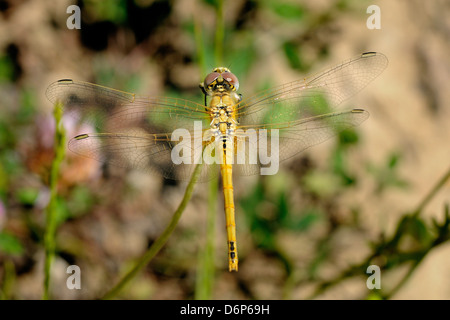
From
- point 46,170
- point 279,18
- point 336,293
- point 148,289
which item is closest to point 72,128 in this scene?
point 46,170

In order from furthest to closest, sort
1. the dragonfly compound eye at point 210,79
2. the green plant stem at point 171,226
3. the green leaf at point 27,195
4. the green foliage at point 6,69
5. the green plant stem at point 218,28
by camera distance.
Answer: the green foliage at point 6,69 → the green leaf at point 27,195 → the green plant stem at point 218,28 → the dragonfly compound eye at point 210,79 → the green plant stem at point 171,226

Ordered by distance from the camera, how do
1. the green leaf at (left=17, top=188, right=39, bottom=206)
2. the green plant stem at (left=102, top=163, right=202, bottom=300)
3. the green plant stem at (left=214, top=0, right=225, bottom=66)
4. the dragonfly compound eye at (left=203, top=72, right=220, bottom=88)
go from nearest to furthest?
the green plant stem at (left=102, top=163, right=202, bottom=300) < the dragonfly compound eye at (left=203, top=72, right=220, bottom=88) < the green plant stem at (left=214, top=0, right=225, bottom=66) < the green leaf at (left=17, top=188, right=39, bottom=206)

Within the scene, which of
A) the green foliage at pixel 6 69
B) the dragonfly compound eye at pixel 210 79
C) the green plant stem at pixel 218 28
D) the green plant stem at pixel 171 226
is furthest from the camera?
the green foliage at pixel 6 69

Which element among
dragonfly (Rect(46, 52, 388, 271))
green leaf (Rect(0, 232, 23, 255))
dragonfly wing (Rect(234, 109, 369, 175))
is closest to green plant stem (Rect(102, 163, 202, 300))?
dragonfly (Rect(46, 52, 388, 271))

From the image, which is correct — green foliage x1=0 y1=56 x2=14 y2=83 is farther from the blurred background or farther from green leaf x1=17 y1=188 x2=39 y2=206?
green leaf x1=17 y1=188 x2=39 y2=206

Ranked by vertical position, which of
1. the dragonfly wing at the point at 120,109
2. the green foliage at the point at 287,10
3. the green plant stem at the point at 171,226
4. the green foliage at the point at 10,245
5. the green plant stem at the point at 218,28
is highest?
the green foliage at the point at 287,10

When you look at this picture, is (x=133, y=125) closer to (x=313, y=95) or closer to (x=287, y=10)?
(x=313, y=95)

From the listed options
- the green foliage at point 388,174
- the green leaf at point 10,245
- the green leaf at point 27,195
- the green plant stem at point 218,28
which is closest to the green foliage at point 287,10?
the green plant stem at point 218,28

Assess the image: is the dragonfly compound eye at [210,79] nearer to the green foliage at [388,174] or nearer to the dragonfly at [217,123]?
the dragonfly at [217,123]
